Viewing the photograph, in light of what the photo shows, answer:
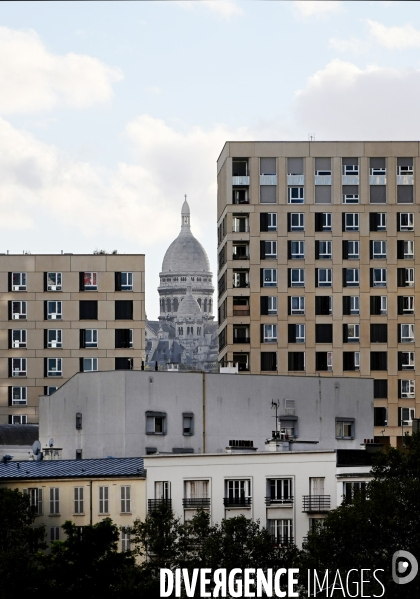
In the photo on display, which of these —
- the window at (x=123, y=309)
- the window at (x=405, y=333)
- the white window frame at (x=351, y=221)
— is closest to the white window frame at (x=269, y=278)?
the white window frame at (x=351, y=221)

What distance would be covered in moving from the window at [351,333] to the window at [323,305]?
1.76 meters

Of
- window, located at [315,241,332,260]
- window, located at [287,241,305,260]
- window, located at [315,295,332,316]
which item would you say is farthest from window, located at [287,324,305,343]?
window, located at [315,241,332,260]

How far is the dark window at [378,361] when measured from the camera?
452 ft

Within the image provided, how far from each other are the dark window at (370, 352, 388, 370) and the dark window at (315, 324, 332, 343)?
11.3 ft

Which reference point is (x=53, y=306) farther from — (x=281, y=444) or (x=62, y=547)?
(x=62, y=547)

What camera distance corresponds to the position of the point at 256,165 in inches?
5482

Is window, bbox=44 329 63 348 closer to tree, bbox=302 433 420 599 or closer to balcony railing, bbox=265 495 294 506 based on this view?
balcony railing, bbox=265 495 294 506

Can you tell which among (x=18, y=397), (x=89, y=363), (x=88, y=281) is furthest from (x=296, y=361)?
(x=18, y=397)

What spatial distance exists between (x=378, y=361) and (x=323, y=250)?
9410 mm

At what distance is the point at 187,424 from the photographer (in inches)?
3866

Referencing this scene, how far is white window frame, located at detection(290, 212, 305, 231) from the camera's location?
139 meters

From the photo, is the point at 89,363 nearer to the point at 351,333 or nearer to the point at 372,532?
the point at 351,333

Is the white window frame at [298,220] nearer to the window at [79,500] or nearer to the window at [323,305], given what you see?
the window at [323,305]

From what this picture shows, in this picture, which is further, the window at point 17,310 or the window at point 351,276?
the window at point 17,310
